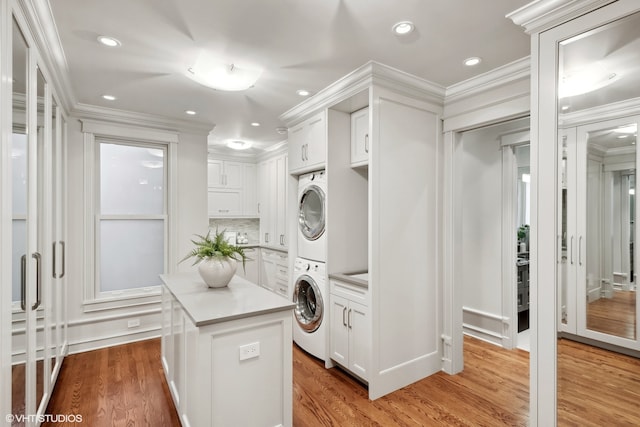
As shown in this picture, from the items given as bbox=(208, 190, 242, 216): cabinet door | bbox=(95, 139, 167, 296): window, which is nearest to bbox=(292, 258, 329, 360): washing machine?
bbox=(95, 139, 167, 296): window

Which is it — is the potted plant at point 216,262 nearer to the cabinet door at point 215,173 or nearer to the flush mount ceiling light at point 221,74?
the flush mount ceiling light at point 221,74

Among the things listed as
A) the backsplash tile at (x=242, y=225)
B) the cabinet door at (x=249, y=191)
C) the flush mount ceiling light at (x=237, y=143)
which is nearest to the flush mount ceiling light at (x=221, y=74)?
the flush mount ceiling light at (x=237, y=143)

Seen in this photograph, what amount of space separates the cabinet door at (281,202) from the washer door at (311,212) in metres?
1.66

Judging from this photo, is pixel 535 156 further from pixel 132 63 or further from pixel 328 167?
pixel 132 63

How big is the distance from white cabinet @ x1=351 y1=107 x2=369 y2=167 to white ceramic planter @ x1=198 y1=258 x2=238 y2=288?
1432 millimetres

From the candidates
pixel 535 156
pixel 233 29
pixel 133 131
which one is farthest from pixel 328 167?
pixel 133 131

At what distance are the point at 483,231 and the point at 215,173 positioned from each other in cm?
412

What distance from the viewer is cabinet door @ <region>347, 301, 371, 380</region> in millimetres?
2582

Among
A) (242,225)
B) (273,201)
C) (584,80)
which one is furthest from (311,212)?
(242,225)

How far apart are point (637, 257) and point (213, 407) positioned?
7.16 feet

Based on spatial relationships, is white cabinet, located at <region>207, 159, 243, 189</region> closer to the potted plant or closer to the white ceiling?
the white ceiling

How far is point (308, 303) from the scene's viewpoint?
11.0 ft

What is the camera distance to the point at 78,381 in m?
2.80

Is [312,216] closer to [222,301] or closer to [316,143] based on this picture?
[316,143]
